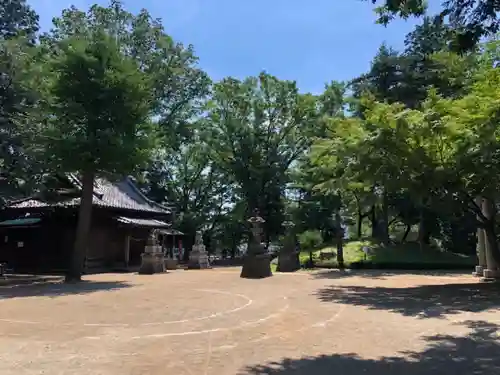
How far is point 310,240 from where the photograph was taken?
98.9 feet

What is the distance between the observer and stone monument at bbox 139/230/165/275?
960 inches

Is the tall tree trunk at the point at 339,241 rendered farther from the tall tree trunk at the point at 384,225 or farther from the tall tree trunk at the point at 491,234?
the tall tree trunk at the point at 491,234

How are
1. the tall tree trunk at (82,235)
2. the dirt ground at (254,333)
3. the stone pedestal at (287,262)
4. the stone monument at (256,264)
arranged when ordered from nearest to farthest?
the dirt ground at (254,333) < the tall tree trunk at (82,235) < the stone monument at (256,264) < the stone pedestal at (287,262)

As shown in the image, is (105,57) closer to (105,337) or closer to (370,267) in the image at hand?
(105,337)

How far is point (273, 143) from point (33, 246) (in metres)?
20.7

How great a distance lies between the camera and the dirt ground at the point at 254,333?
19.4ft

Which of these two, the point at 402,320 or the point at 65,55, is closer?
the point at 402,320

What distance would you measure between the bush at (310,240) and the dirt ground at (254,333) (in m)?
16.0

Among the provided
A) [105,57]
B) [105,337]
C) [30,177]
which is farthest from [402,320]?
[30,177]

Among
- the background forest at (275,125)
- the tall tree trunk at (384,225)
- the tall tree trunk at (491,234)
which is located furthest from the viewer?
the tall tree trunk at (384,225)

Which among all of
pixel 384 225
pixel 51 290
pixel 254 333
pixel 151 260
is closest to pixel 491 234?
pixel 254 333

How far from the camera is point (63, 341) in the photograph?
7.29m

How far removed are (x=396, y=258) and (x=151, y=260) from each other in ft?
47.8

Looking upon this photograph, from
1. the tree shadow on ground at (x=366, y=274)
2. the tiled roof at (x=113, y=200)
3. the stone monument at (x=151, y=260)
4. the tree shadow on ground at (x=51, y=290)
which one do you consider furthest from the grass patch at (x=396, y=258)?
the tree shadow on ground at (x=51, y=290)
